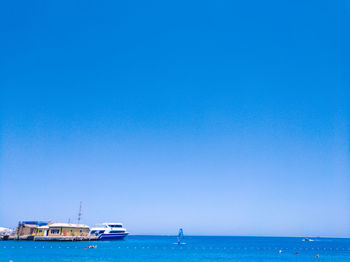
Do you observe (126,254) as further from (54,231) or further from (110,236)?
(54,231)

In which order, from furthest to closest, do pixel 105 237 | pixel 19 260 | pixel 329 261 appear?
1. pixel 105 237
2. pixel 329 261
3. pixel 19 260

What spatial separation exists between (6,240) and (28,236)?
6678 millimetres

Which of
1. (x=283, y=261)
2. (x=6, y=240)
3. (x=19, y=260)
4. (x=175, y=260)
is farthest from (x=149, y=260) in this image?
(x=6, y=240)

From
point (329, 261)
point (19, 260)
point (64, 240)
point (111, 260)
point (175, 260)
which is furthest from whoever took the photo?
point (64, 240)

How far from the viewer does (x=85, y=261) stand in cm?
5138

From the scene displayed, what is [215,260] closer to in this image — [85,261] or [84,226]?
[85,261]

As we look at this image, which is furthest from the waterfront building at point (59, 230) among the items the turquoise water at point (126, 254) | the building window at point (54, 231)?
the turquoise water at point (126, 254)

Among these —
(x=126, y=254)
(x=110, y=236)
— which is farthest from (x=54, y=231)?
(x=126, y=254)

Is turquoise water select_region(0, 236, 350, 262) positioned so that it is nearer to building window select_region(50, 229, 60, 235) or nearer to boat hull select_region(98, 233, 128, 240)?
building window select_region(50, 229, 60, 235)

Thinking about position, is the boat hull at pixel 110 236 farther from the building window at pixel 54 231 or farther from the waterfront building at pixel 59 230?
the building window at pixel 54 231

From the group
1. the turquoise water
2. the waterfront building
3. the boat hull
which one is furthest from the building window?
the boat hull

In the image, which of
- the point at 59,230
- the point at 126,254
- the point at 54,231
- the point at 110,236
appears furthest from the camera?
the point at 110,236

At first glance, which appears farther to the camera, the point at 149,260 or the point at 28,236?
the point at 28,236

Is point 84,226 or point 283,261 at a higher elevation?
point 84,226
